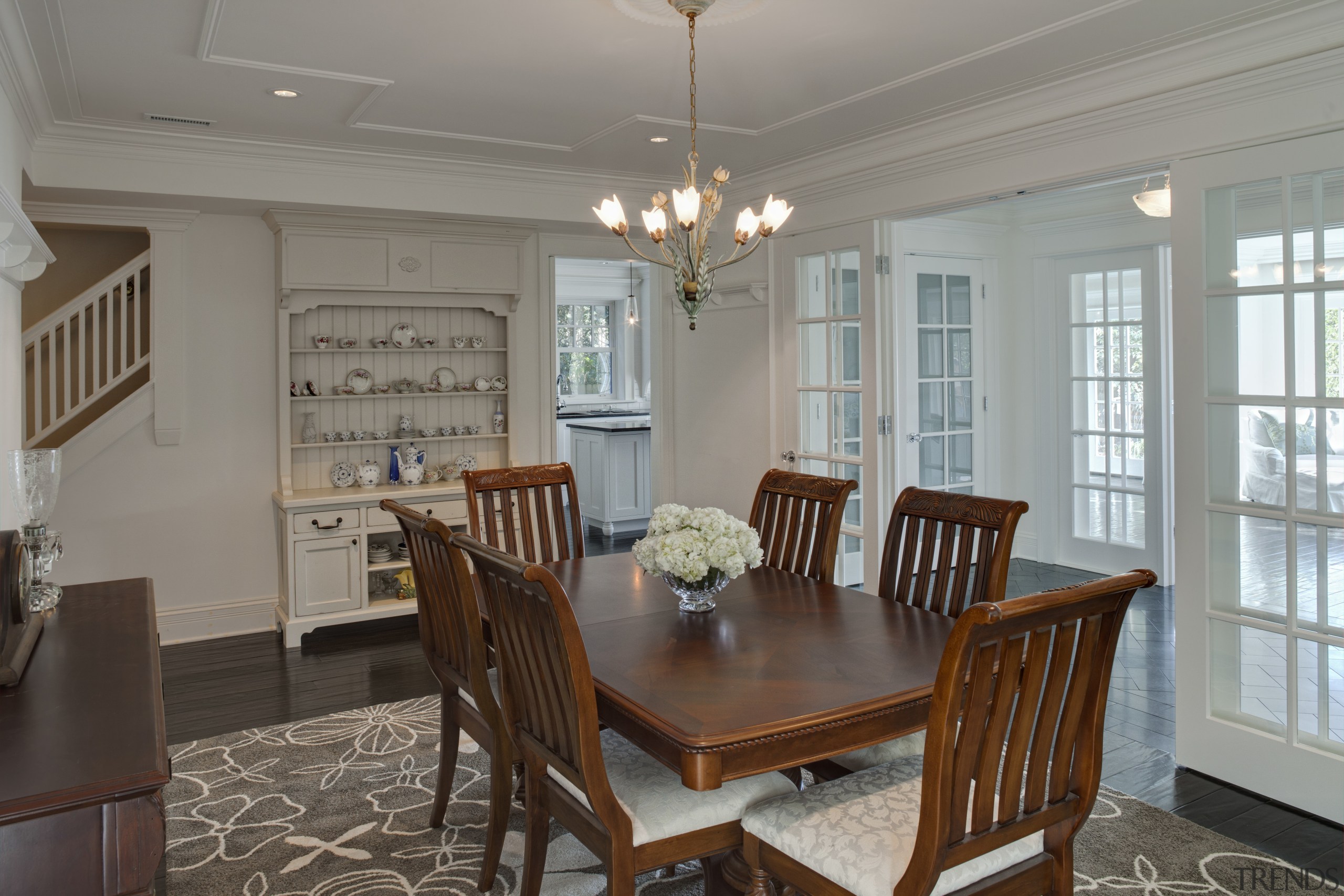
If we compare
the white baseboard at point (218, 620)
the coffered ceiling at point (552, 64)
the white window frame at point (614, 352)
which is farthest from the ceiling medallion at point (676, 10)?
the white window frame at point (614, 352)

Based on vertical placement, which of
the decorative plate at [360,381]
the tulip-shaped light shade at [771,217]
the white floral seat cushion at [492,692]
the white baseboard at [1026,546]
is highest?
the tulip-shaped light shade at [771,217]

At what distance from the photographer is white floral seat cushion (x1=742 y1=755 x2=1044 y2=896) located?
1661 mm

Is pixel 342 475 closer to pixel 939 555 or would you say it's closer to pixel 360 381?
pixel 360 381

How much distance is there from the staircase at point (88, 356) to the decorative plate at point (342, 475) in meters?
1.06

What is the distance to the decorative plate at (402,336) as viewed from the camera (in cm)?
526

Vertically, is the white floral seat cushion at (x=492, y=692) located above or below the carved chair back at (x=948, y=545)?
below

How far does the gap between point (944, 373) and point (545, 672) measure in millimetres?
4705

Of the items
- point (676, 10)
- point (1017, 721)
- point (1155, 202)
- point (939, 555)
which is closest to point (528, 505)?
point (939, 555)

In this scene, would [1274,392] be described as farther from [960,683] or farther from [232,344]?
[232,344]

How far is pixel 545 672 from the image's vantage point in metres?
1.90

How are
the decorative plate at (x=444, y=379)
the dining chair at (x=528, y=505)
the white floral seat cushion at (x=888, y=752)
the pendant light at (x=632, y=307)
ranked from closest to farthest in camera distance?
the white floral seat cushion at (x=888, y=752), the dining chair at (x=528, y=505), the decorative plate at (x=444, y=379), the pendant light at (x=632, y=307)

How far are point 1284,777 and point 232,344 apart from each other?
5.00 metres

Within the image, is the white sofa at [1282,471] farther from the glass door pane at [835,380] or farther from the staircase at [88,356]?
the staircase at [88,356]

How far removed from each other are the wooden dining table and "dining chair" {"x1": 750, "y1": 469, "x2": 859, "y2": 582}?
10.3 inches
